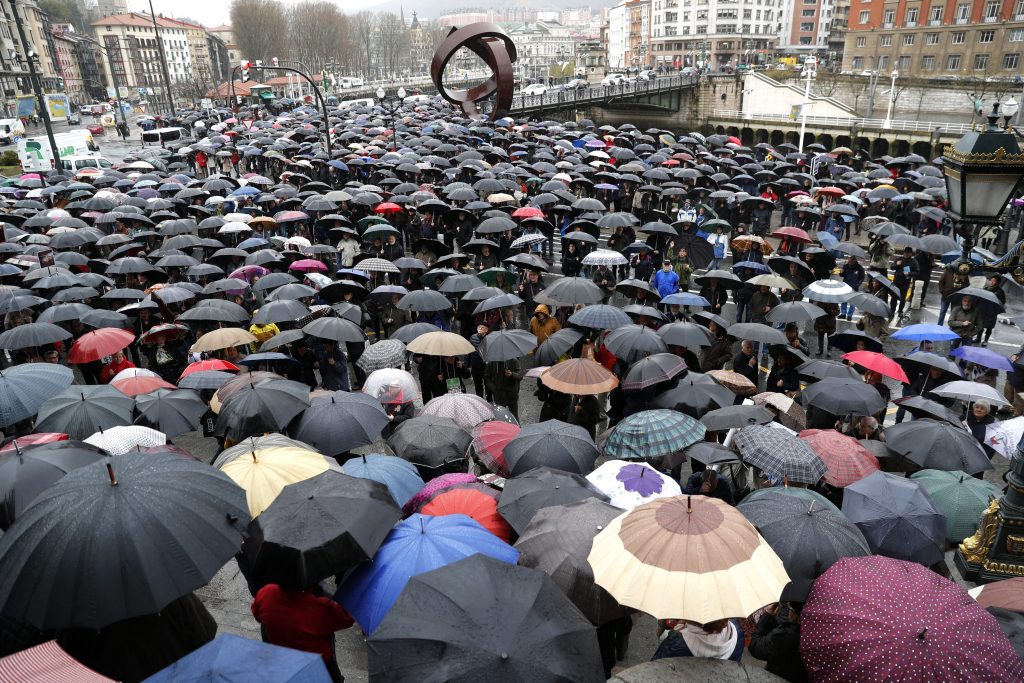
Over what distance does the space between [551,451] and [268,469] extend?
2.27 m

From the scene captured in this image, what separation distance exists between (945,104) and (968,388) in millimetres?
60110

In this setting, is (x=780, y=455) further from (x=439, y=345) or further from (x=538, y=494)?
(x=439, y=345)

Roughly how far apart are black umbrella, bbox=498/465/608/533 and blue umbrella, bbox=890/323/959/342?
19.1ft

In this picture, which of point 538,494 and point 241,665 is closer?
point 241,665

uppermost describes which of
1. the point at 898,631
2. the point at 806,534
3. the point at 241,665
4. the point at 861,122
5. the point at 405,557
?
the point at 241,665

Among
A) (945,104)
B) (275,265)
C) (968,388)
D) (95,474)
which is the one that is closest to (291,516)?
→ (95,474)

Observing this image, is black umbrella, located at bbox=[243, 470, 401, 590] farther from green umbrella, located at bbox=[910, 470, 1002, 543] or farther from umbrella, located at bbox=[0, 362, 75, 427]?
green umbrella, located at bbox=[910, 470, 1002, 543]

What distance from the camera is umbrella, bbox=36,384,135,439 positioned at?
641cm

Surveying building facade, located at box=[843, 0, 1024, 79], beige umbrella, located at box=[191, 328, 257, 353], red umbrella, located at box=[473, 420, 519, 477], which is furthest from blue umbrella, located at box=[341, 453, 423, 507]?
building facade, located at box=[843, 0, 1024, 79]

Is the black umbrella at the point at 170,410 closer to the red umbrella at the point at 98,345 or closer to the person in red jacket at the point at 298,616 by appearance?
the red umbrella at the point at 98,345

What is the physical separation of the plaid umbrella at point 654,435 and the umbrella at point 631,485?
1.51ft

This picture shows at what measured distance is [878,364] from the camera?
7.72m

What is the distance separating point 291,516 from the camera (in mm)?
4199

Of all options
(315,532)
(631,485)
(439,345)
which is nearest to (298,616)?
(315,532)
